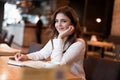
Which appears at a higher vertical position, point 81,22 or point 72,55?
point 72,55

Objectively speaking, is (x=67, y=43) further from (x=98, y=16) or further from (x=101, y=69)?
(x=98, y=16)

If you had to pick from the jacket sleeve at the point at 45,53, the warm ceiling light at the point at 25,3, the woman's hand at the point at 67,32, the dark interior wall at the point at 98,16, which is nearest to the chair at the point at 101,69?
the woman's hand at the point at 67,32

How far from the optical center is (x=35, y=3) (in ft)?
39.3

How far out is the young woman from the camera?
1.66 metres

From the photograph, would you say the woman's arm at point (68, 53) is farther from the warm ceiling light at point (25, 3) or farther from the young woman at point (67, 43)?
the warm ceiling light at point (25, 3)

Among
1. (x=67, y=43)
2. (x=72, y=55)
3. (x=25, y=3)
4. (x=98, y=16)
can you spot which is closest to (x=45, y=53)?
(x=67, y=43)

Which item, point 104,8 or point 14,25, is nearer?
point 104,8

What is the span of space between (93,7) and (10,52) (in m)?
7.37

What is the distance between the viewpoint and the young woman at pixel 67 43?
1661 mm

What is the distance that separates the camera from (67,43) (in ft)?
5.84

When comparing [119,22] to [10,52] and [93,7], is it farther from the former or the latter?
[10,52]

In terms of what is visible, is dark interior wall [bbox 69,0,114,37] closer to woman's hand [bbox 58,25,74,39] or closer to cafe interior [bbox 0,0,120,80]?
cafe interior [bbox 0,0,120,80]

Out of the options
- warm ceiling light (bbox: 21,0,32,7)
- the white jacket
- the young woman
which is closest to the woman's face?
the young woman

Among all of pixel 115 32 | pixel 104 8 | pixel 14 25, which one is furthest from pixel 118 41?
pixel 14 25
